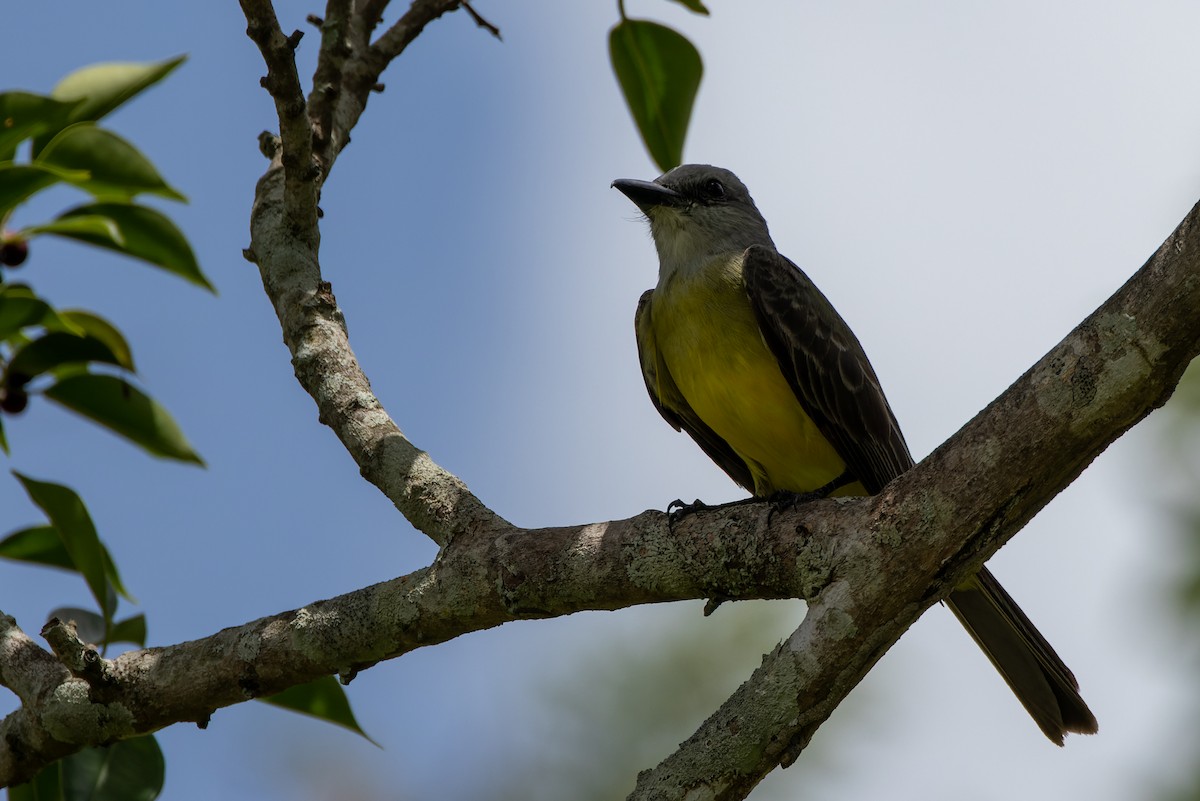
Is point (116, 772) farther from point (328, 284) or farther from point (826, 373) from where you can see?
point (826, 373)

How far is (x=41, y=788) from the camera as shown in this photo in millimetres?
3947

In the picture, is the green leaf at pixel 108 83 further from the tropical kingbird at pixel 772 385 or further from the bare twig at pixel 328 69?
the tropical kingbird at pixel 772 385

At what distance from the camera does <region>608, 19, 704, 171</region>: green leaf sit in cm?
365

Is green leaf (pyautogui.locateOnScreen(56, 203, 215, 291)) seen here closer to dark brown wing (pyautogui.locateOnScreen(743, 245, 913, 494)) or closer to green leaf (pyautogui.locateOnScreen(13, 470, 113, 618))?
green leaf (pyautogui.locateOnScreen(13, 470, 113, 618))

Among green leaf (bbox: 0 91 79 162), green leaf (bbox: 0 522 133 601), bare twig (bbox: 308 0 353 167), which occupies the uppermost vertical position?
bare twig (bbox: 308 0 353 167)

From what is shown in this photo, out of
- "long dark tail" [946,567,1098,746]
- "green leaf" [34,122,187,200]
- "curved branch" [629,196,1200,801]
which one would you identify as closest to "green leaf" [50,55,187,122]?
"green leaf" [34,122,187,200]

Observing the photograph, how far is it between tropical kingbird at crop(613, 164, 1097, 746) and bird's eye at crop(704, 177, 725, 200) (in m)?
0.65

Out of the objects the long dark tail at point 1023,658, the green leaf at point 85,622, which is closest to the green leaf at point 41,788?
the green leaf at point 85,622

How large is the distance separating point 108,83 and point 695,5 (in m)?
1.76

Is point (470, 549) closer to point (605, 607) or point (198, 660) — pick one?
point (605, 607)

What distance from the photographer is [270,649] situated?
3.68m

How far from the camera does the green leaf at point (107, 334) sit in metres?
3.71

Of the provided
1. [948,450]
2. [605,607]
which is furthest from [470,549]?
[948,450]

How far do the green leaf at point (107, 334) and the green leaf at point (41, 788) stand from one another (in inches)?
51.5
